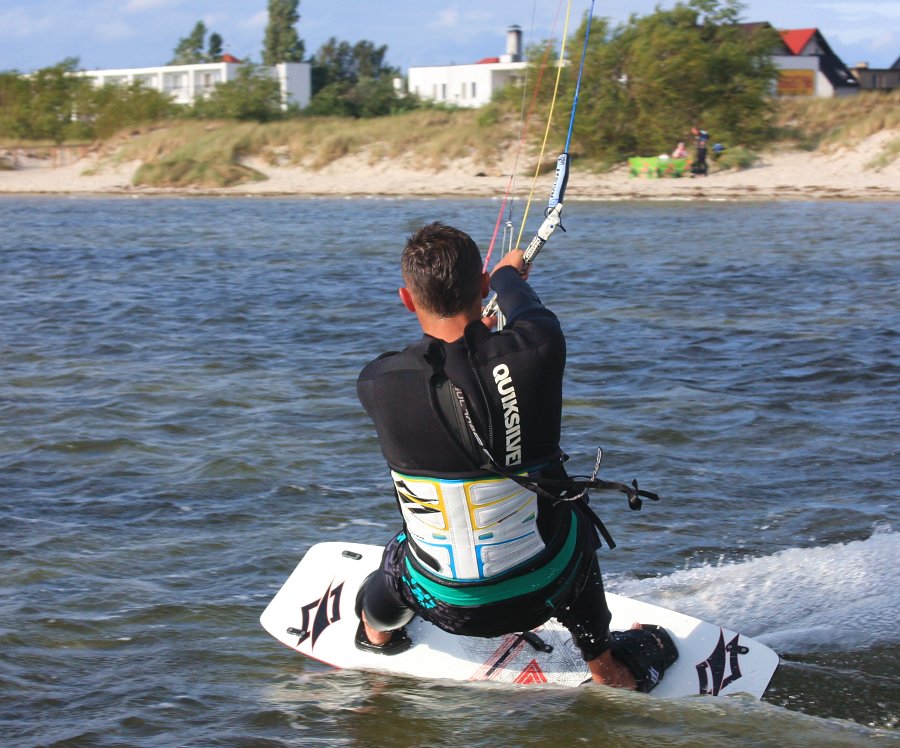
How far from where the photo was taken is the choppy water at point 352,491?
399 centimetres

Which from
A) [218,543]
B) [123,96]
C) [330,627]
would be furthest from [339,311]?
[123,96]

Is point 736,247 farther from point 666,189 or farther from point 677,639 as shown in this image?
point 677,639

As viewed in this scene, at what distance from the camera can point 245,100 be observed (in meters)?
46.3

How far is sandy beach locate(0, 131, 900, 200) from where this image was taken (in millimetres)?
28062

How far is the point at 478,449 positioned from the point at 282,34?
97251 mm

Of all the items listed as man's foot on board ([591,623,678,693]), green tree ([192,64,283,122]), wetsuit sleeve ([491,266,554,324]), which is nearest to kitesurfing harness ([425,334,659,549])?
wetsuit sleeve ([491,266,554,324])

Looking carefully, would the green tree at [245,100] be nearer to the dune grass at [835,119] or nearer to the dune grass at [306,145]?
the dune grass at [306,145]

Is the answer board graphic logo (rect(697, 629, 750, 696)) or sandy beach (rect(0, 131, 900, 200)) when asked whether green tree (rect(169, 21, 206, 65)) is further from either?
board graphic logo (rect(697, 629, 750, 696))

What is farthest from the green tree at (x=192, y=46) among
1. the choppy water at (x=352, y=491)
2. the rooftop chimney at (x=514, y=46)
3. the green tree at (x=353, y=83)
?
the choppy water at (x=352, y=491)

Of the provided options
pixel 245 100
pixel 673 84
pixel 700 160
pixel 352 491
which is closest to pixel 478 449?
pixel 352 491

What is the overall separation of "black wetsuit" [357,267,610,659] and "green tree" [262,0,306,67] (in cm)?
9529

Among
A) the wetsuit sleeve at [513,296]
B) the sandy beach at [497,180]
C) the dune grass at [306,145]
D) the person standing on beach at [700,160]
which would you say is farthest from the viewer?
the dune grass at [306,145]

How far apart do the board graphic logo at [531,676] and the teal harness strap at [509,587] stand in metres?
0.91

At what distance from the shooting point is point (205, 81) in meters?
76.4
